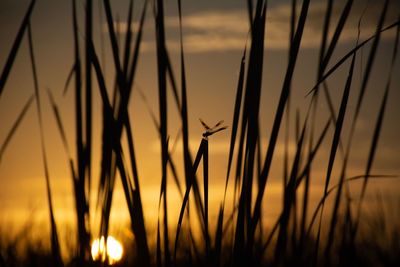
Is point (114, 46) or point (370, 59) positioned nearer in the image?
point (114, 46)

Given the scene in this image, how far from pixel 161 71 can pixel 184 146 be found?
169mm

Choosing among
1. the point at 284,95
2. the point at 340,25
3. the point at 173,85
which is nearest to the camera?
the point at 284,95

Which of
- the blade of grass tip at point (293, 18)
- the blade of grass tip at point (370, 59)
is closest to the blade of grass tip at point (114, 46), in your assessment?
the blade of grass tip at point (293, 18)

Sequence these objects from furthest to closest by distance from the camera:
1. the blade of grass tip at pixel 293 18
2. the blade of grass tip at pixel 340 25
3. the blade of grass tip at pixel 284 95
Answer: the blade of grass tip at pixel 293 18 < the blade of grass tip at pixel 340 25 < the blade of grass tip at pixel 284 95

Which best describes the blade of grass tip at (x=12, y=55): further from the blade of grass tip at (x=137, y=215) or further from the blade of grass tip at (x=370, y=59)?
the blade of grass tip at (x=370, y=59)

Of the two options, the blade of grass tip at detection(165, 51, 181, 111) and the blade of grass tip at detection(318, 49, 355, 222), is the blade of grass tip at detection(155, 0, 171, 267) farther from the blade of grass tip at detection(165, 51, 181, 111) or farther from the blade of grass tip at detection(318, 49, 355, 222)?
the blade of grass tip at detection(318, 49, 355, 222)

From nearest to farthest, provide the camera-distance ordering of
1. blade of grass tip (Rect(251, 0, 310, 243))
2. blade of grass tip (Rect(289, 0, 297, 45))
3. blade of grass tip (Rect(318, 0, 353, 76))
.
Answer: blade of grass tip (Rect(251, 0, 310, 243)) < blade of grass tip (Rect(318, 0, 353, 76)) < blade of grass tip (Rect(289, 0, 297, 45))

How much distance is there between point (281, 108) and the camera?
106cm

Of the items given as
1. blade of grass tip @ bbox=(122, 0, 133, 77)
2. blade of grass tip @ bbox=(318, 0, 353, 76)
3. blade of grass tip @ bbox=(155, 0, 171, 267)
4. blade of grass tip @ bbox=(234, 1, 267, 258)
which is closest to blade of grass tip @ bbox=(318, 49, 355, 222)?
blade of grass tip @ bbox=(318, 0, 353, 76)

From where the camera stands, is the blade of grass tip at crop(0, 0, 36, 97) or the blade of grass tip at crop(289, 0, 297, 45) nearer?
the blade of grass tip at crop(0, 0, 36, 97)

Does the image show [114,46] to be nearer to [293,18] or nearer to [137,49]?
[137,49]

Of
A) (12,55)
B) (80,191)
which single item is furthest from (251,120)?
(12,55)

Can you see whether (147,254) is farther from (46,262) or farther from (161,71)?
(46,262)

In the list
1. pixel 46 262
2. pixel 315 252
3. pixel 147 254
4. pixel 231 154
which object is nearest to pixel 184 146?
pixel 231 154
